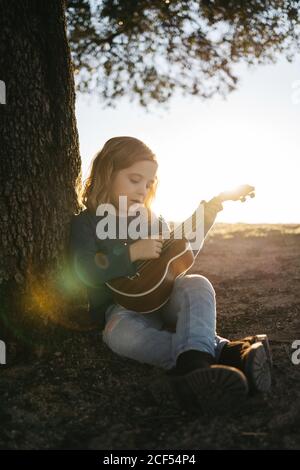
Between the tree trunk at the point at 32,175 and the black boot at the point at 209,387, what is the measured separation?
100cm

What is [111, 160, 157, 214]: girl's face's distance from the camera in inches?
126

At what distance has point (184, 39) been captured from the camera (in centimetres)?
581

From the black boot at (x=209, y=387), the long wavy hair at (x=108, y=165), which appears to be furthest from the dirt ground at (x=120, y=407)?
the long wavy hair at (x=108, y=165)

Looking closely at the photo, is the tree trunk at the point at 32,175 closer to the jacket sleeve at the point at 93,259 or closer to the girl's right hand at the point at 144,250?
the jacket sleeve at the point at 93,259

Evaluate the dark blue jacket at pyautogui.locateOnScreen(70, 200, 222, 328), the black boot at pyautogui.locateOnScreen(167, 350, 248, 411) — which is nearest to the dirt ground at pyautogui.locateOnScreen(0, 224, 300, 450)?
the black boot at pyautogui.locateOnScreen(167, 350, 248, 411)

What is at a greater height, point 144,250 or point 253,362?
point 144,250

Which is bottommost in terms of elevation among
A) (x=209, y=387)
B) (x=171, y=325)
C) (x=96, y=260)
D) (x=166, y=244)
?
(x=209, y=387)

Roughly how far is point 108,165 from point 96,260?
29.6 inches

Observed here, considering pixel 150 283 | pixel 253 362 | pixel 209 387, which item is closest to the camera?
pixel 209 387

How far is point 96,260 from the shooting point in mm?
2832

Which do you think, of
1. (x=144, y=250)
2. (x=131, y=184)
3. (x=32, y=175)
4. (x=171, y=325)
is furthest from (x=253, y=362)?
(x=32, y=175)

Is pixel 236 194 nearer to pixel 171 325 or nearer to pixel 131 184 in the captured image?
pixel 131 184
